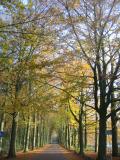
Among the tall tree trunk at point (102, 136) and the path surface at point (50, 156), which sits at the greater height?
the tall tree trunk at point (102, 136)

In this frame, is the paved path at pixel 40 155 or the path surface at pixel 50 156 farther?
the path surface at pixel 50 156

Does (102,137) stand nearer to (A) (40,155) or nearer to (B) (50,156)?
(B) (50,156)

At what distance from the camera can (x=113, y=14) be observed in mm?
23125

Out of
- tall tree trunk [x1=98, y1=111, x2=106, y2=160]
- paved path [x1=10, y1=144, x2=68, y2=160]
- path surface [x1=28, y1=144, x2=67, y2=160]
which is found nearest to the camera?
tall tree trunk [x1=98, y1=111, x2=106, y2=160]

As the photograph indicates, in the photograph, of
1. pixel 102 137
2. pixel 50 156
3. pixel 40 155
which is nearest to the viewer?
pixel 102 137

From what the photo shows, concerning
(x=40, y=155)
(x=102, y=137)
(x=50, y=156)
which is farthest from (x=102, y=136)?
(x=40, y=155)

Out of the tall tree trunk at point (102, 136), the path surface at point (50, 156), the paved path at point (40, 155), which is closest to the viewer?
the tall tree trunk at point (102, 136)

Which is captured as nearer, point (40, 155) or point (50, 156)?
point (50, 156)

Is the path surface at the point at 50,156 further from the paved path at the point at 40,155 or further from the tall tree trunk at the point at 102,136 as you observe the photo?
the tall tree trunk at the point at 102,136

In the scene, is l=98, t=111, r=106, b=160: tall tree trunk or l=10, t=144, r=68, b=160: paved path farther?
l=10, t=144, r=68, b=160: paved path

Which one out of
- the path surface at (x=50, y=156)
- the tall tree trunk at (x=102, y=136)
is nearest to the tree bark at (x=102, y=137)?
the tall tree trunk at (x=102, y=136)

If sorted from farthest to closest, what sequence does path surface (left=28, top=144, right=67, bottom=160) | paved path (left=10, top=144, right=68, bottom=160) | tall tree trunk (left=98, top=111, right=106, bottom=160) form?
path surface (left=28, top=144, right=67, bottom=160) → paved path (left=10, top=144, right=68, bottom=160) → tall tree trunk (left=98, top=111, right=106, bottom=160)

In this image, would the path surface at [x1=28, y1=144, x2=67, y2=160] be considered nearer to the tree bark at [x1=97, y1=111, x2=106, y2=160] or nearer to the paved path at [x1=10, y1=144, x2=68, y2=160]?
the paved path at [x1=10, y1=144, x2=68, y2=160]

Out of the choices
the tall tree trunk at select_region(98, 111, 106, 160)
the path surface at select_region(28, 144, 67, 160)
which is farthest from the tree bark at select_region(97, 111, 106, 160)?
the path surface at select_region(28, 144, 67, 160)
